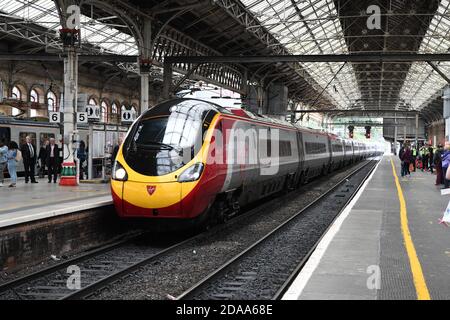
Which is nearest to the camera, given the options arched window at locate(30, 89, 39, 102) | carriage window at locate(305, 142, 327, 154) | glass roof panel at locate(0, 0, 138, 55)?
carriage window at locate(305, 142, 327, 154)

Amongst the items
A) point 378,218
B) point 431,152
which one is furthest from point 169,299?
point 431,152

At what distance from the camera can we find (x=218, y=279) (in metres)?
7.62

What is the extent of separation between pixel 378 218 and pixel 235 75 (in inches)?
1065

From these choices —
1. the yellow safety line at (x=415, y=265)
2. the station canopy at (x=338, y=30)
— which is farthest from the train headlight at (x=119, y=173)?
the station canopy at (x=338, y=30)

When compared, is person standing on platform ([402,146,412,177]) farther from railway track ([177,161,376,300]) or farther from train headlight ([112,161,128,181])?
train headlight ([112,161,128,181])

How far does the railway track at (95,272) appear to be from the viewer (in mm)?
6921

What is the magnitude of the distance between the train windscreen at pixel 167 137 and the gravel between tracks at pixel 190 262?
162 centimetres

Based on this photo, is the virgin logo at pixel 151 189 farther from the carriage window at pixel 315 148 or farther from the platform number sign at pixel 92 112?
the carriage window at pixel 315 148

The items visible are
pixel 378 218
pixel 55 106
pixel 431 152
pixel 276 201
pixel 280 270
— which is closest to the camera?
pixel 280 270

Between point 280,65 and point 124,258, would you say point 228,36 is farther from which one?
point 124,258

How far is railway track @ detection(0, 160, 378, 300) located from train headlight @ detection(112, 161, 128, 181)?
4.23 ft

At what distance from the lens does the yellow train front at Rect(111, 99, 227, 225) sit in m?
9.46

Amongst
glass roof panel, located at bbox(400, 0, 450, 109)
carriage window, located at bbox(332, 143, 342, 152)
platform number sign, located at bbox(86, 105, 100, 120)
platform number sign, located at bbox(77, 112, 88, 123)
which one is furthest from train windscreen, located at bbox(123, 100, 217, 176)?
carriage window, located at bbox(332, 143, 342, 152)

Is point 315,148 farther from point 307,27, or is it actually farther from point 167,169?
point 167,169
